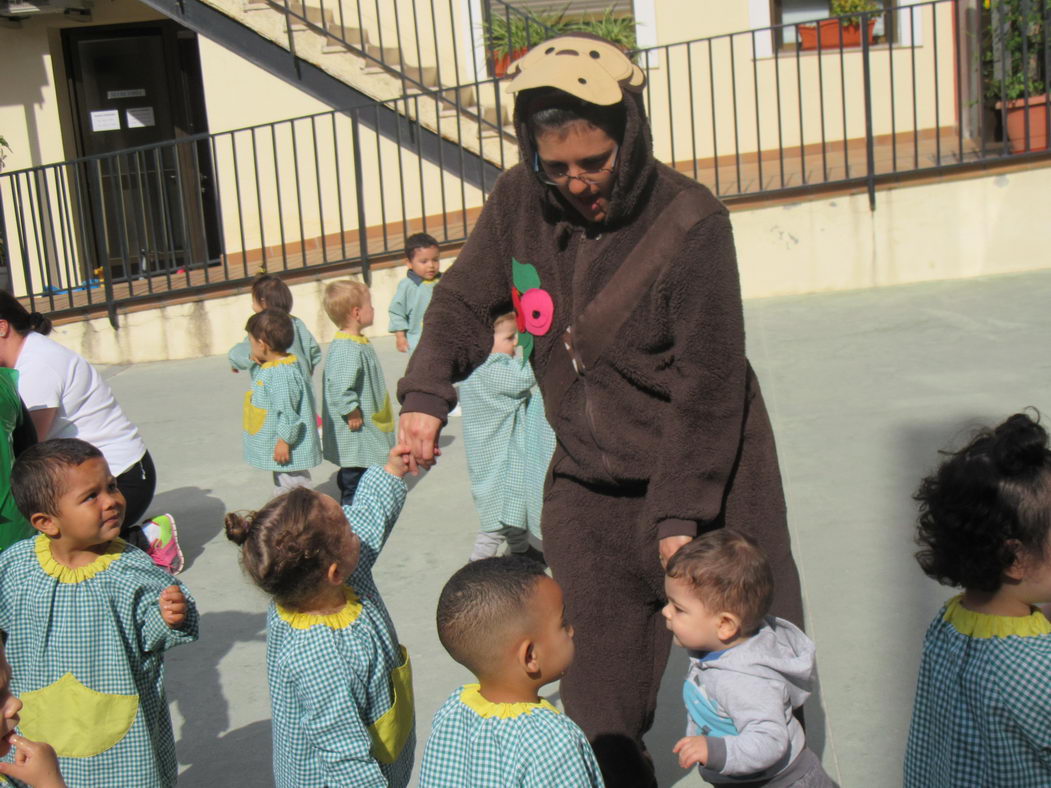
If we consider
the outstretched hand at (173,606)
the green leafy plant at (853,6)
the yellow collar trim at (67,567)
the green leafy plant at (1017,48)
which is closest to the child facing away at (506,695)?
the outstretched hand at (173,606)

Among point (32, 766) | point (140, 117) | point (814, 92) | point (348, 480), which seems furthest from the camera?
point (140, 117)

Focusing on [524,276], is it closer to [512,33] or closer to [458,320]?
[458,320]

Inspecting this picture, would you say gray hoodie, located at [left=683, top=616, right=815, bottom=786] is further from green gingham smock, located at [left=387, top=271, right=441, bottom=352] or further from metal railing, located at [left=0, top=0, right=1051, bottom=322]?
metal railing, located at [left=0, top=0, right=1051, bottom=322]

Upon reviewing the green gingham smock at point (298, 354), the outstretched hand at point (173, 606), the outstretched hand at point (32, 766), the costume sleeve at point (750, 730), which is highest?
the green gingham smock at point (298, 354)

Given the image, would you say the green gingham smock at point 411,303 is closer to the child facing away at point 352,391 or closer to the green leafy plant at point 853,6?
the child facing away at point 352,391

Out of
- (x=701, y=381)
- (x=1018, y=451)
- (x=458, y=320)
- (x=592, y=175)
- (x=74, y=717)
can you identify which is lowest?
(x=74, y=717)

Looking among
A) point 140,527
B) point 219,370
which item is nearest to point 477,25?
point 219,370

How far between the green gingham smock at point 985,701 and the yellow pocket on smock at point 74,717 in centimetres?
190

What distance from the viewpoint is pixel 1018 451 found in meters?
2.37

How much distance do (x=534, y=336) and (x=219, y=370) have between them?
7699mm

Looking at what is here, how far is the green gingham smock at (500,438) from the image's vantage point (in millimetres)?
5309

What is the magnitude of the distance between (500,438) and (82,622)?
97.5 inches

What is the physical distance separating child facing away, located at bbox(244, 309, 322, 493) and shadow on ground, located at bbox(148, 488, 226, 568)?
0.49m

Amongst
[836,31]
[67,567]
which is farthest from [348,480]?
[836,31]
